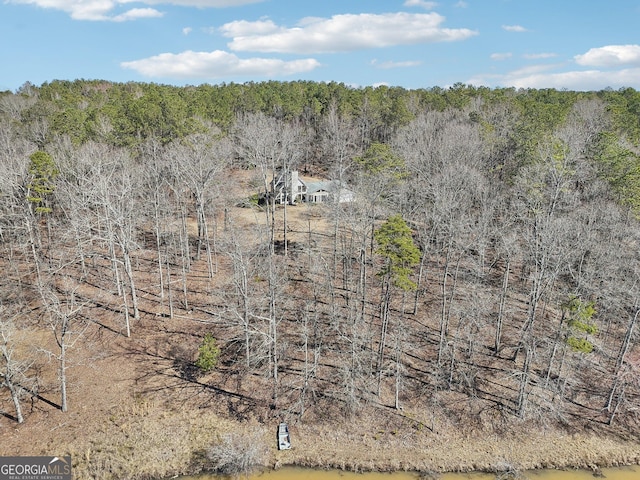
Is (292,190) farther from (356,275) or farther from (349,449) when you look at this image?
(349,449)

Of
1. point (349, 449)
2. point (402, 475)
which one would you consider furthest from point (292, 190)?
point (402, 475)

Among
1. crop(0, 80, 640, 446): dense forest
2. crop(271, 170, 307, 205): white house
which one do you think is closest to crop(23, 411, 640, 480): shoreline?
crop(0, 80, 640, 446): dense forest

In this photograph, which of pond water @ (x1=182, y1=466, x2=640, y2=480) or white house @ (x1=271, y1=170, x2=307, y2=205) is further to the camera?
white house @ (x1=271, y1=170, x2=307, y2=205)

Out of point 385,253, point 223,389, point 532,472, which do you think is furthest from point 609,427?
point 223,389

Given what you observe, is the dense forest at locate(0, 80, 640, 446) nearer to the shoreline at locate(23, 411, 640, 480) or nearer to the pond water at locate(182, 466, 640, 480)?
the shoreline at locate(23, 411, 640, 480)

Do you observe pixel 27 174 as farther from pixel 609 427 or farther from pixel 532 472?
pixel 609 427

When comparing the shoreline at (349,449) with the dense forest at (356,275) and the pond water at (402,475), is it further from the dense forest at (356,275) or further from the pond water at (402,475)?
the dense forest at (356,275)

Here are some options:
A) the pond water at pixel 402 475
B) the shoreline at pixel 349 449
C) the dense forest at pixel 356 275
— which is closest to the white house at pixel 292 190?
the dense forest at pixel 356 275
